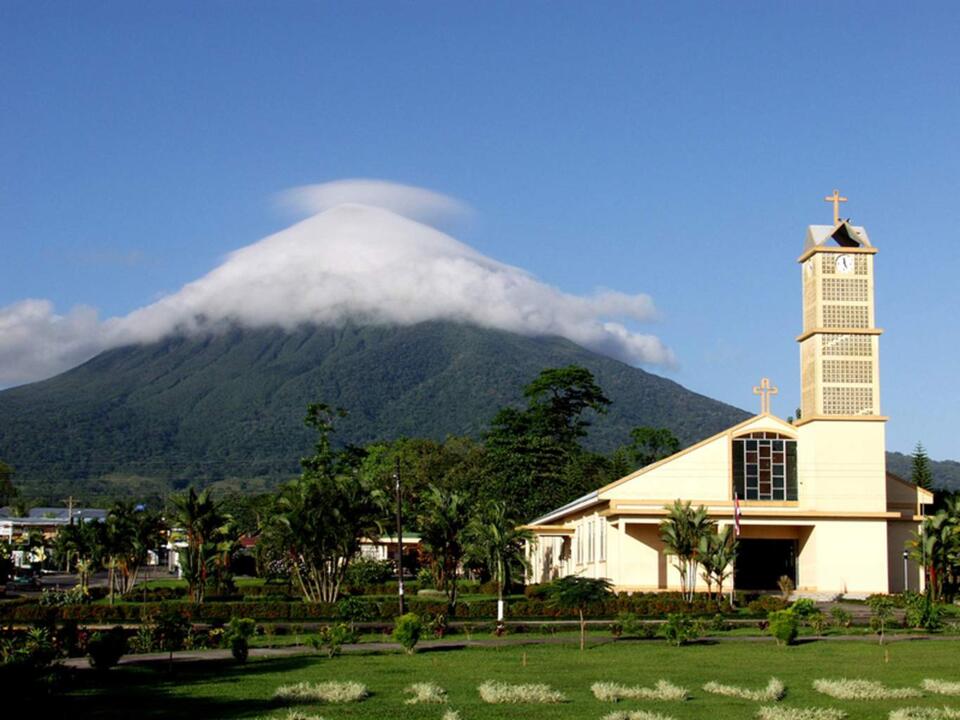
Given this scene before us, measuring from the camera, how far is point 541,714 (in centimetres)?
2162

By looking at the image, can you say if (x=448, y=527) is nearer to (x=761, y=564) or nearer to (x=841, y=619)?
(x=761, y=564)

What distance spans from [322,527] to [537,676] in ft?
89.0

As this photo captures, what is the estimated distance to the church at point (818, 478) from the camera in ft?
185

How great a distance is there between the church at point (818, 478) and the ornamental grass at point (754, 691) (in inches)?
1195

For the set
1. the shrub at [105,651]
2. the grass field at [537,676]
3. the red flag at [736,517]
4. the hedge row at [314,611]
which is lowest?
the hedge row at [314,611]

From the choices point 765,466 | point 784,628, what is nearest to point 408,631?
point 784,628

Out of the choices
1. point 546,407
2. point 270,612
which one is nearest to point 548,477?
point 546,407

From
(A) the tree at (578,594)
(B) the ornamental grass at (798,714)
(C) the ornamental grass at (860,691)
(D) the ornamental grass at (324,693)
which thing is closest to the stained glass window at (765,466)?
(A) the tree at (578,594)

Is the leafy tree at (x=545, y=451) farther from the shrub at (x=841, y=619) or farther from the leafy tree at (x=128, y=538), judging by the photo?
the shrub at (x=841, y=619)

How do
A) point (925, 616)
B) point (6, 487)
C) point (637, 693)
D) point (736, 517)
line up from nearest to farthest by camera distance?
point (637, 693) → point (925, 616) → point (736, 517) → point (6, 487)

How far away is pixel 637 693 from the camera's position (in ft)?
79.4

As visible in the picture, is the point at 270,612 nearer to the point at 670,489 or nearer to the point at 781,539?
the point at 670,489

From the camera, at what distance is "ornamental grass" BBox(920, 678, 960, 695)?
24.7 meters

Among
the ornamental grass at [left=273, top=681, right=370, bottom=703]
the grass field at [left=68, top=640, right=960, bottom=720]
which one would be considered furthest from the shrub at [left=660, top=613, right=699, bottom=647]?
the ornamental grass at [left=273, top=681, right=370, bottom=703]
